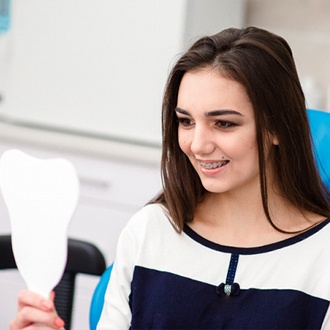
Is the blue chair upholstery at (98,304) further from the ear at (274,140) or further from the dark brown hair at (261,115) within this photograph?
the ear at (274,140)

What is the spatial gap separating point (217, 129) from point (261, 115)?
Result: 75mm

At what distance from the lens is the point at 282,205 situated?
1415mm

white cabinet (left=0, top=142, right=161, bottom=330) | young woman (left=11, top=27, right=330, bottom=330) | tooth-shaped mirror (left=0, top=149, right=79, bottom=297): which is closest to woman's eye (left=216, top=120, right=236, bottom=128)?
young woman (left=11, top=27, right=330, bottom=330)

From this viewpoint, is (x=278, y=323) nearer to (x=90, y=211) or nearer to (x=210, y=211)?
(x=210, y=211)

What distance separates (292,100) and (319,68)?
1477mm

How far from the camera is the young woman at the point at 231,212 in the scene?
1.30 meters

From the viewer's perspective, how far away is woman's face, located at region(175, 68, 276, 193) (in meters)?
1.28

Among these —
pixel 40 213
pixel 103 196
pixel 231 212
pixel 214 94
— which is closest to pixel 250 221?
pixel 231 212

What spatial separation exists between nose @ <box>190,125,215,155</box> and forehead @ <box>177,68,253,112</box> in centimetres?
3

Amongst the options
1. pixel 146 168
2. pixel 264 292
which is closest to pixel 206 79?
pixel 264 292

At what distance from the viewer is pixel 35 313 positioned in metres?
1.11

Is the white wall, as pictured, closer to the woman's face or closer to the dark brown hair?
the dark brown hair

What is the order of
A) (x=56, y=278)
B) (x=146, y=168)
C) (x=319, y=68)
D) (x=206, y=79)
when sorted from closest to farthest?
(x=56, y=278)
(x=206, y=79)
(x=146, y=168)
(x=319, y=68)

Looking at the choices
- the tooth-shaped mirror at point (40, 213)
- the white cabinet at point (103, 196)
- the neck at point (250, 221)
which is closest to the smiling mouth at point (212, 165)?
the neck at point (250, 221)
